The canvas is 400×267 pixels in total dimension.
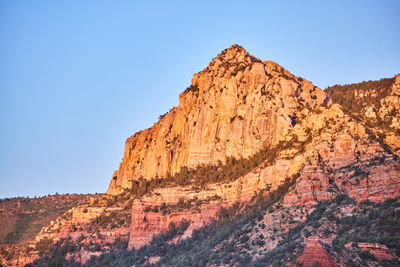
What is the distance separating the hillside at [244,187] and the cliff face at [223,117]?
245mm

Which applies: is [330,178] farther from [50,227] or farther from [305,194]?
[50,227]

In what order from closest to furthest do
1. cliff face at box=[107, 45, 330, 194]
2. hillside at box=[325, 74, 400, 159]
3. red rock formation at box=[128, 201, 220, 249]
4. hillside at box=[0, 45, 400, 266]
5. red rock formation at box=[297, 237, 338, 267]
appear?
1. red rock formation at box=[297, 237, 338, 267]
2. hillside at box=[0, 45, 400, 266]
3. hillside at box=[325, 74, 400, 159]
4. red rock formation at box=[128, 201, 220, 249]
5. cliff face at box=[107, 45, 330, 194]

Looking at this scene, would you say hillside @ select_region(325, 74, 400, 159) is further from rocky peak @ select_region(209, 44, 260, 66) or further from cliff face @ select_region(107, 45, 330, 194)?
rocky peak @ select_region(209, 44, 260, 66)

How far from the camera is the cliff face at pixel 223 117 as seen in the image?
11725 centimetres

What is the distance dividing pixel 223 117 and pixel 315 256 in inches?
2184

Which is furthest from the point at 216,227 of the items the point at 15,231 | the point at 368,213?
the point at 15,231

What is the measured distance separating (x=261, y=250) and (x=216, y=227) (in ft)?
66.0

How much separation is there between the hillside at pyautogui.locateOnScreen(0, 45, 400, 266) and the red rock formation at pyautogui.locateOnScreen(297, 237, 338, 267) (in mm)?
171

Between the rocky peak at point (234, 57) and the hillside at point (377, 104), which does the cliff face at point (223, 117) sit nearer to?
the rocky peak at point (234, 57)

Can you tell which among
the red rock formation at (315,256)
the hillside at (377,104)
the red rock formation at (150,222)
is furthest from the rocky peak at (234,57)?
the red rock formation at (315,256)

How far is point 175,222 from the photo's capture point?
11519 cm

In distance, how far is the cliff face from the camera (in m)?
117

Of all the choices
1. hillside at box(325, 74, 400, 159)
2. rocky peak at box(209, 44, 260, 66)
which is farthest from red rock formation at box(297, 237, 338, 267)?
rocky peak at box(209, 44, 260, 66)

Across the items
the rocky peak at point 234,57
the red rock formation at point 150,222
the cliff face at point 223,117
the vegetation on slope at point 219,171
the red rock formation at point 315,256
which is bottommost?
the red rock formation at point 315,256
